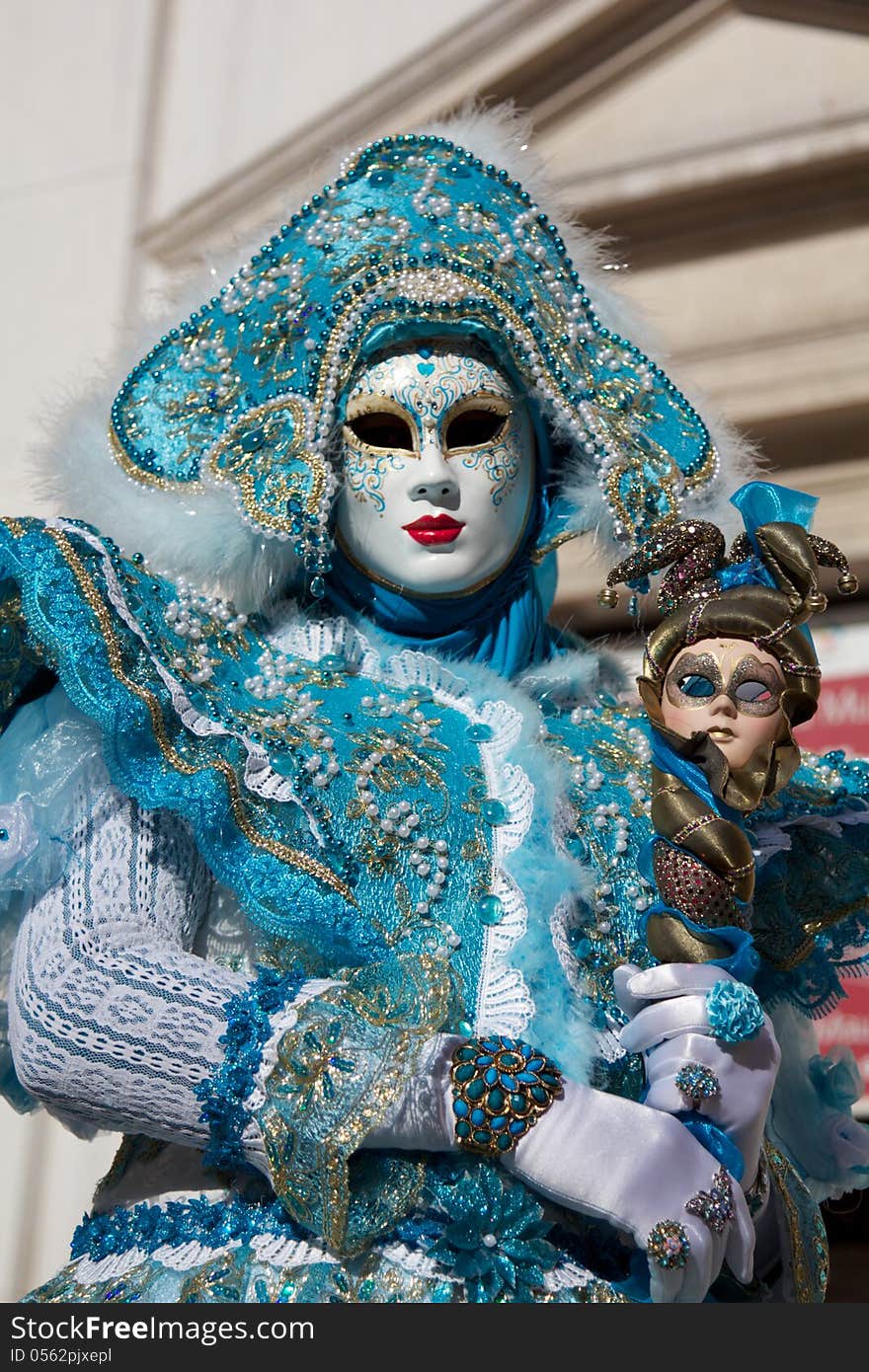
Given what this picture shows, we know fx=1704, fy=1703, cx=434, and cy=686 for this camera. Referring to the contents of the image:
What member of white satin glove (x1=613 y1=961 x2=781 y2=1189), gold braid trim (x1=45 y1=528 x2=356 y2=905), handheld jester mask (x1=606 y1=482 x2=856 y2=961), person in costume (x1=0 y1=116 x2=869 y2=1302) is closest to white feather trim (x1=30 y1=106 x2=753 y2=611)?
person in costume (x1=0 y1=116 x2=869 y2=1302)

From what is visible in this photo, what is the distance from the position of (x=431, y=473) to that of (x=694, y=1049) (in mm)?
651

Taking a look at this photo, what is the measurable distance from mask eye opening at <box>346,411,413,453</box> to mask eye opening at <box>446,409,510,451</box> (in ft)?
0.15


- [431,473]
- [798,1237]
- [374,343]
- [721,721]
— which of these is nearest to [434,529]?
[431,473]

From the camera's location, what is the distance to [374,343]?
1804 mm

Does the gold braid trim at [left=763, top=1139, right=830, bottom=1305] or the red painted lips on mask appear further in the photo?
the red painted lips on mask

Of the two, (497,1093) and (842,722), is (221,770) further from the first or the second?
(842,722)

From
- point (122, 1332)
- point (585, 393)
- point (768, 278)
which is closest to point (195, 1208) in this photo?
point (122, 1332)

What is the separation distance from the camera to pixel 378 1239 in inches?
56.4

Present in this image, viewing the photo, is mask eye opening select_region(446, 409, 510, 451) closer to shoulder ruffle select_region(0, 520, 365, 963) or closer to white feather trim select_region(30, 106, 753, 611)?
white feather trim select_region(30, 106, 753, 611)

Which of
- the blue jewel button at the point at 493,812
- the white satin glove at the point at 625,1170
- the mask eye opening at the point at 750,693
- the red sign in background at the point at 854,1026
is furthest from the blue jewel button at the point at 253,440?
the red sign in background at the point at 854,1026

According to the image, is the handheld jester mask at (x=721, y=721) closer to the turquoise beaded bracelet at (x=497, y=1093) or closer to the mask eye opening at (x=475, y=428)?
the turquoise beaded bracelet at (x=497, y=1093)

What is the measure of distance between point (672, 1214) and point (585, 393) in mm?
893

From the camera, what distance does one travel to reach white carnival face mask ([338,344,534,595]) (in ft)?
5.78

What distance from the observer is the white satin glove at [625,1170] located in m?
1.37
